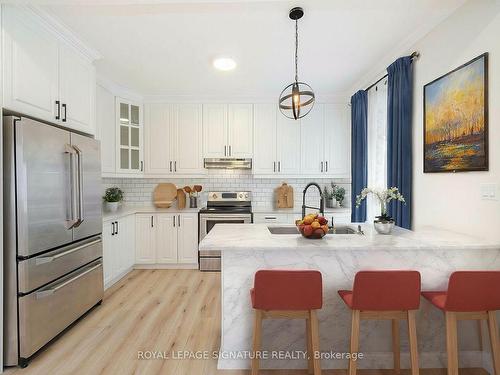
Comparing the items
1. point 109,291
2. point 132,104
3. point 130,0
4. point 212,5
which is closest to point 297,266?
point 212,5

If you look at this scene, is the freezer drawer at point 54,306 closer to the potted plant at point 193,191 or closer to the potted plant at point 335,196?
the potted plant at point 193,191

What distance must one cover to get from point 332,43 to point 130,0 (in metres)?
1.81

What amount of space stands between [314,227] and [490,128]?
138 cm

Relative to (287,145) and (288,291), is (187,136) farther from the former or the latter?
(288,291)

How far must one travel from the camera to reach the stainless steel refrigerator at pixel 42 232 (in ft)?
6.44

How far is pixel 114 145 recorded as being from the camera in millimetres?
3936

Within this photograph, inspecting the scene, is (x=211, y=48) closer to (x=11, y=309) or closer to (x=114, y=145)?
(x=114, y=145)

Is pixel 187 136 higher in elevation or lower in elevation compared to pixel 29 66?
lower

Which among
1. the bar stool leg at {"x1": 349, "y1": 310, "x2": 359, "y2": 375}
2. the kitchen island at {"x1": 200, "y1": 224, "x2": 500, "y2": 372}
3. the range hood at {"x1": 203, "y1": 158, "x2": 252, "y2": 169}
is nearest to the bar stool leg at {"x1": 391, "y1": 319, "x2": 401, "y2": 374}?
the kitchen island at {"x1": 200, "y1": 224, "x2": 500, "y2": 372}

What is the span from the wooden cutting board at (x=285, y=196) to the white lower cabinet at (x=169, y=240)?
1.40 meters

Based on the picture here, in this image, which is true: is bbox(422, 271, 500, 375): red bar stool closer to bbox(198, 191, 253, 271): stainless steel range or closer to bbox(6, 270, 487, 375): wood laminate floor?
bbox(6, 270, 487, 375): wood laminate floor

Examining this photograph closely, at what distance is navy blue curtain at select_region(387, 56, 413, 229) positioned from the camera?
106 inches

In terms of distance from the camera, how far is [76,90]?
268 cm

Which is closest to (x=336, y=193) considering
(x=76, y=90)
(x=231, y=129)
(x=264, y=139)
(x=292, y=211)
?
(x=292, y=211)
